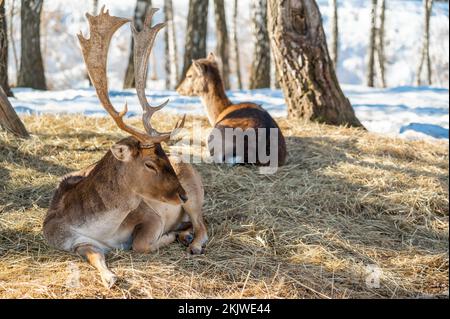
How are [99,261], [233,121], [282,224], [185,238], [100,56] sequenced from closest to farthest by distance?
[99,261], [100,56], [185,238], [282,224], [233,121]

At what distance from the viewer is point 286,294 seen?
4383mm

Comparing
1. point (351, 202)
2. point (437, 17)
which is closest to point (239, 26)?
point (437, 17)

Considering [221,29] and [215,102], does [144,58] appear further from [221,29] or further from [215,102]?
[221,29]

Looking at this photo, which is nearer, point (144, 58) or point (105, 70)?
point (105, 70)

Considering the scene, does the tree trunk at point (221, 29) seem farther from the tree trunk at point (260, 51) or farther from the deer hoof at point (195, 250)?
the deer hoof at point (195, 250)

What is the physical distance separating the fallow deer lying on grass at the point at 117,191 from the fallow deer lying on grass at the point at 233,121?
2.45 meters

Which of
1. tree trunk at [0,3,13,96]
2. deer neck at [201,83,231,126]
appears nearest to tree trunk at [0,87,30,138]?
tree trunk at [0,3,13,96]

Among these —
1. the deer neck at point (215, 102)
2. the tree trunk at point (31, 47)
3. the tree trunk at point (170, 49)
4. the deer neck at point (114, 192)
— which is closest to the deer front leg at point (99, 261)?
the deer neck at point (114, 192)

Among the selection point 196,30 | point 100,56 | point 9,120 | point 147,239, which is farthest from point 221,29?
point 147,239

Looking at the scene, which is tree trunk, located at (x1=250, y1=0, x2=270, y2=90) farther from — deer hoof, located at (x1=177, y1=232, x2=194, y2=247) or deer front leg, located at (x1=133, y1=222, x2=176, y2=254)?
deer front leg, located at (x1=133, y1=222, x2=176, y2=254)

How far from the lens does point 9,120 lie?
752cm

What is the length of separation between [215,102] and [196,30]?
589 centimetres

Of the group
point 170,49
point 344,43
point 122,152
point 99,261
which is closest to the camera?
point 99,261

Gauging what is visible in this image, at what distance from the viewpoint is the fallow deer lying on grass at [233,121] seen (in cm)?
745
